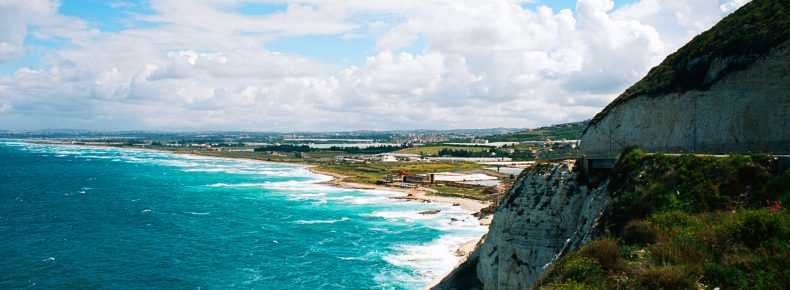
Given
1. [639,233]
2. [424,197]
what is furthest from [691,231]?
[424,197]

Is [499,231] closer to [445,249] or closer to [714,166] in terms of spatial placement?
[714,166]

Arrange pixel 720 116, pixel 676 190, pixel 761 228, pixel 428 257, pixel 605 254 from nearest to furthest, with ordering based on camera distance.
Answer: pixel 761 228, pixel 605 254, pixel 676 190, pixel 720 116, pixel 428 257

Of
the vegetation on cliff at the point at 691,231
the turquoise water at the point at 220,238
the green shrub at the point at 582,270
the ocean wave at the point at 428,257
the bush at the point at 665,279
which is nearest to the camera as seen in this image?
the bush at the point at 665,279

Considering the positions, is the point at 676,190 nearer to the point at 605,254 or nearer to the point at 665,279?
the point at 605,254

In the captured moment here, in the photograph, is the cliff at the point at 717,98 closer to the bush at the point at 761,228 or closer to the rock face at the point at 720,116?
the rock face at the point at 720,116

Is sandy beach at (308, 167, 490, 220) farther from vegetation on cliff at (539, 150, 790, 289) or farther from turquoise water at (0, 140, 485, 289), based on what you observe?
vegetation on cliff at (539, 150, 790, 289)

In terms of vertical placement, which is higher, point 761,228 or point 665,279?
point 761,228

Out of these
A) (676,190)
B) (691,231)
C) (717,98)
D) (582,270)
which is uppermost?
(717,98)

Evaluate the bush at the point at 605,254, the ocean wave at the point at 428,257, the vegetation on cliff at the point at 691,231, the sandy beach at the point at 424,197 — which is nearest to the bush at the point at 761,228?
the vegetation on cliff at the point at 691,231
